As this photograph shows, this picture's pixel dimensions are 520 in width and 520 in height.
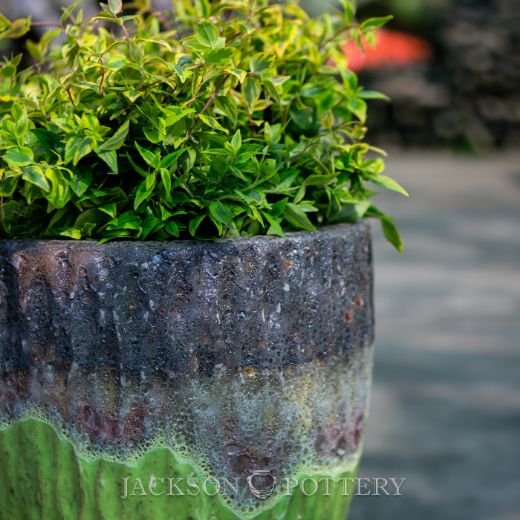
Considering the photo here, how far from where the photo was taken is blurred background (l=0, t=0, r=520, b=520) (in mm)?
2891

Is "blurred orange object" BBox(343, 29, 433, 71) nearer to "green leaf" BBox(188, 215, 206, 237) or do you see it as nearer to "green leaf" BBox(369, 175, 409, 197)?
"green leaf" BBox(369, 175, 409, 197)

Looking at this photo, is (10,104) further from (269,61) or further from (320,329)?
(320,329)

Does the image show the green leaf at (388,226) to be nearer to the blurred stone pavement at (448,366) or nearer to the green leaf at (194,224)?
the green leaf at (194,224)

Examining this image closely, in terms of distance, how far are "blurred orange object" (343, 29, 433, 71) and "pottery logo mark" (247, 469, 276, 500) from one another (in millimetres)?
9303

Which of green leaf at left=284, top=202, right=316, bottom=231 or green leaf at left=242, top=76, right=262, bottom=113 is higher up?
green leaf at left=242, top=76, right=262, bottom=113

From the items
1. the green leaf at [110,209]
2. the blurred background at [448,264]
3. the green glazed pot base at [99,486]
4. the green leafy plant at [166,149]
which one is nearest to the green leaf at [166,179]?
the green leafy plant at [166,149]

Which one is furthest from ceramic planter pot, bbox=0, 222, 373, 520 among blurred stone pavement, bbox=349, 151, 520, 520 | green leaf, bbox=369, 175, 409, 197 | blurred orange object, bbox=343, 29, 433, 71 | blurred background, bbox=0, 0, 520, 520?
blurred orange object, bbox=343, 29, 433, 71

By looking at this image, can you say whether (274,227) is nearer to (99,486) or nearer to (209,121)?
(209,121)

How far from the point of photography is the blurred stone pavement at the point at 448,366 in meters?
2.73

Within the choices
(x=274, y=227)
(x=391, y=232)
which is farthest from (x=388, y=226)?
(x=274, y=227)

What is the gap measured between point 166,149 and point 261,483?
599mm

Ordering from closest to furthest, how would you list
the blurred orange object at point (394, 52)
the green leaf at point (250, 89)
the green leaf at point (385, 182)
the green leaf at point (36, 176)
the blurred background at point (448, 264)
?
1. the green leaf at point (36, 176)
2. the green leaf at point (250, 89)
3. the green leaf at point (385, 182)
4. the blurred background at point (448, 264)
5. the blurred orange object at point (394, 52)

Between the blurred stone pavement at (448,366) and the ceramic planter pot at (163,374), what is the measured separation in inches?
45.1

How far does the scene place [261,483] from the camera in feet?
5.16
